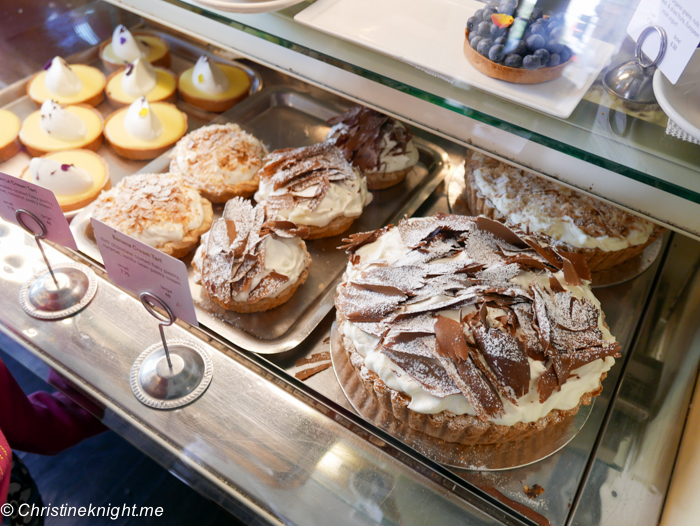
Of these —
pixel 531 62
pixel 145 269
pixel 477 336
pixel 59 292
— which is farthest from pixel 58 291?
pixel 531 62

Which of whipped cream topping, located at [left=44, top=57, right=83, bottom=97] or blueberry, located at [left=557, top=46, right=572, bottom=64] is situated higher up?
blueberry, located at [left=557, top=46, right=572, bottom=64]

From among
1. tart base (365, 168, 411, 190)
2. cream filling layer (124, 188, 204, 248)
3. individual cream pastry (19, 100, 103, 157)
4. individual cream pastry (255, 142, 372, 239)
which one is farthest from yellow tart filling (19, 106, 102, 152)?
tart base (365, 168, 411, 190)

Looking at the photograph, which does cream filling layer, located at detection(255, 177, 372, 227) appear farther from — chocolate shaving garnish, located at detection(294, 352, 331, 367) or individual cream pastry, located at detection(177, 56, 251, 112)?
individual cream pastry, located at detection(177, 56, 251, 112)

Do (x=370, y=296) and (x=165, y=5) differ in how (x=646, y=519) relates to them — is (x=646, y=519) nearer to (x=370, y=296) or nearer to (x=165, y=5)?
(x=370, y=296)

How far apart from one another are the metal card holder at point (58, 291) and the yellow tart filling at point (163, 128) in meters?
0.70

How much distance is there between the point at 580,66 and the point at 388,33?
1.50ft

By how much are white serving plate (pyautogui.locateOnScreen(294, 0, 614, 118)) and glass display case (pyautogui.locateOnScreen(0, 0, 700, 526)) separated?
0.05 ft

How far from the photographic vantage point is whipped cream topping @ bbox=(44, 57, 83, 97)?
241cm

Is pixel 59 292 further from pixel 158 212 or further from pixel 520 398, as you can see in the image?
pixel 520 398

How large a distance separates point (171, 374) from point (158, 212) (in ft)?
2.16

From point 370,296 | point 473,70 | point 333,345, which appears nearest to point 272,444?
point 333,345

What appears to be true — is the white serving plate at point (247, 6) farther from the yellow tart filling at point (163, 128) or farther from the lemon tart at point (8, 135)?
the lemon tart at point (8, 135)

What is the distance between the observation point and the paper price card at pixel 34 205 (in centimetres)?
142

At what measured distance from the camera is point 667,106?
98 centimetres
